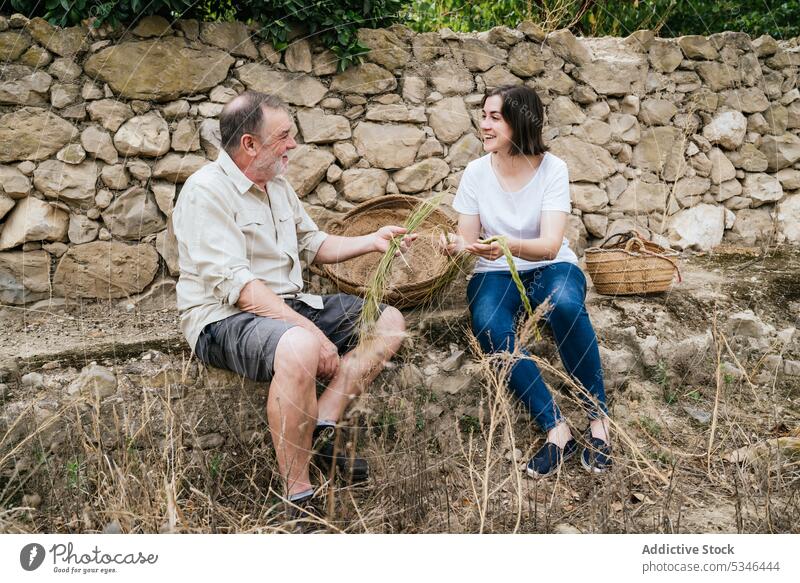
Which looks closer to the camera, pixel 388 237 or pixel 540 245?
pixel 540 245

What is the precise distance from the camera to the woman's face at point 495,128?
2898 mm

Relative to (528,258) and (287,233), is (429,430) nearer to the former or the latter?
(528,258)

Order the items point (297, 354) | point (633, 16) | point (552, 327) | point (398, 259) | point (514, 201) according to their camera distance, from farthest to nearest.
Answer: point (633, 16) → point (398, 259) → point (514, 201) → point (552, 327) → point (297, 354)

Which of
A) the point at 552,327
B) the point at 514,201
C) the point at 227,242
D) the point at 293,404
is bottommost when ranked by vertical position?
the point at 552,327

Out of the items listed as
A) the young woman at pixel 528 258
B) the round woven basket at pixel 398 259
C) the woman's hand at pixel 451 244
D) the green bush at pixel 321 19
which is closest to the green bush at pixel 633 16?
the green bush at pixel 321 19

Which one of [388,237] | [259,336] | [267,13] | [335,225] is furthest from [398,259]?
[267,13]

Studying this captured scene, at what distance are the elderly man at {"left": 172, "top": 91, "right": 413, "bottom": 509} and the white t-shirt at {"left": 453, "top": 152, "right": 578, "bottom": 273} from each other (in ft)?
1.35

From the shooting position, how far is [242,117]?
256 cm

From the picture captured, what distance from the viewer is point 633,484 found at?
Answer: 2596 millimetres

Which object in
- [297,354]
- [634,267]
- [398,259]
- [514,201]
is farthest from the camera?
[634,267]

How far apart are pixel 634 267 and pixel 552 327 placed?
894 mm

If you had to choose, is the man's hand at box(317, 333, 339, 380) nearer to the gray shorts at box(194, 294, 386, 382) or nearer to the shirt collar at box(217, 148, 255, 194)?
the gray shorts at box(194, 294, 386, 382)

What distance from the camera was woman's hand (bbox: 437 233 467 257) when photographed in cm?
283

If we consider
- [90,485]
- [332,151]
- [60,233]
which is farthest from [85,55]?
[90,485]
